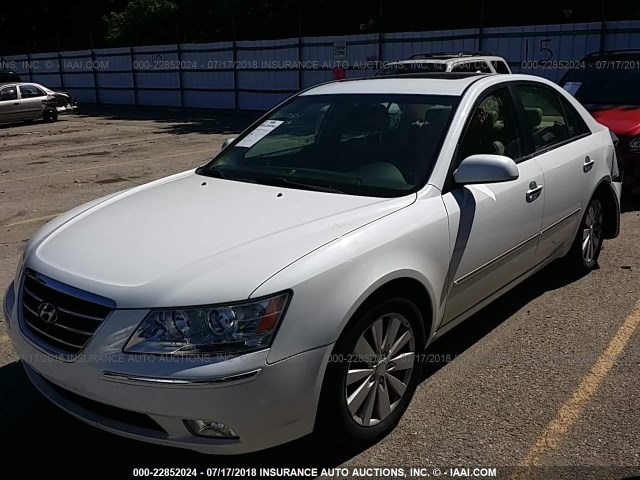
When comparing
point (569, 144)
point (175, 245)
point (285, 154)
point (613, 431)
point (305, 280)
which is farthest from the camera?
point (569, 144)

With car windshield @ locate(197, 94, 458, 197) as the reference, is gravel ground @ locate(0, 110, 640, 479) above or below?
below

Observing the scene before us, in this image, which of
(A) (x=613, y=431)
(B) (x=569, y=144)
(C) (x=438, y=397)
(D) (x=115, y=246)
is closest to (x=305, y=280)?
(D) (x=115, y=246)

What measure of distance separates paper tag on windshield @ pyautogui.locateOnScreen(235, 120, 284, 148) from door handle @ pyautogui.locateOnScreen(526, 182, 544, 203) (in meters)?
1.64

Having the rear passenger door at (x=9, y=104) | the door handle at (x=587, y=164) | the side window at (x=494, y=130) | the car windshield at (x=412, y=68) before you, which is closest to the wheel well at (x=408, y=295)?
the side window at (x=494, y=130)

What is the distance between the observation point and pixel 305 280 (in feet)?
8.51

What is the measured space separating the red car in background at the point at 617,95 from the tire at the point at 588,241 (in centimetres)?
203

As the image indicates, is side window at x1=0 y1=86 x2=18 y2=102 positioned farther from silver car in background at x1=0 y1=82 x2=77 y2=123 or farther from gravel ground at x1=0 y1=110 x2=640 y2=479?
gravel ground at x1=0 y1=110 x2=640 y2=479

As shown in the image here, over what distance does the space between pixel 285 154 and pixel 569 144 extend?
83.3 inches

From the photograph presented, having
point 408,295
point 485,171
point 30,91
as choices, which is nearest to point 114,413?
point 408,295

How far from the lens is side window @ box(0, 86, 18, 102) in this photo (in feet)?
69.7

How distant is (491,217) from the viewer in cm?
361

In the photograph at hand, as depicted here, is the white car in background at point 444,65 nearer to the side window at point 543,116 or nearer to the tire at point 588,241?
the tire at point 588,241

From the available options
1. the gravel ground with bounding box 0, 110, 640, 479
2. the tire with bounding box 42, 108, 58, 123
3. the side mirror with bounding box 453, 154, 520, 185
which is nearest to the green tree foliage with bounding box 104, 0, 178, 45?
the tire with bounding box 42, 108, 58, 123

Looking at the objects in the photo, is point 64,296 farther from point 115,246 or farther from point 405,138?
point 405,138
